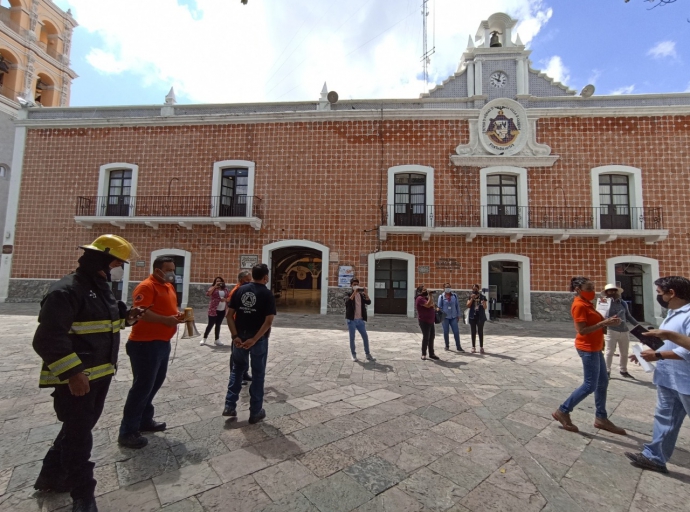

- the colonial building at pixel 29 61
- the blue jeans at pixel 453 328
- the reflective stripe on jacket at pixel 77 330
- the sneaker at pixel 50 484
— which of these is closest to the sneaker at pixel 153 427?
the sneaker at pixel 50 484

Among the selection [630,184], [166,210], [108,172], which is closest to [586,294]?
[630,184]

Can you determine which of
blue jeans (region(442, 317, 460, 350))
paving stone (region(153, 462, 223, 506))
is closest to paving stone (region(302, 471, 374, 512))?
paving stone (region(153, 462, 223, 506))

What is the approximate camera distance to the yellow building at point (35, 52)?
697 inches

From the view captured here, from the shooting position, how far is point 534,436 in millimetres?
3342

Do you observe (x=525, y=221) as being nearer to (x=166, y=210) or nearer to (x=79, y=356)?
(x=79, y=356)

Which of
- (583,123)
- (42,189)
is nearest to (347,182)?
(583,123)

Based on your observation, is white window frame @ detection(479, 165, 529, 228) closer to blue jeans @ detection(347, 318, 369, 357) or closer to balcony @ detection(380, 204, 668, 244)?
balcony @ detection(380, 204, 668, 244)

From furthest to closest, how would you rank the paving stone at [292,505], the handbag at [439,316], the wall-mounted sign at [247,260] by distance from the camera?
the wall-mounted sign at [247,260] → the handbag at [439,316] → the paving stone at [292,505]

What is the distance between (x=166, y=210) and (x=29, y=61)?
14.6 m

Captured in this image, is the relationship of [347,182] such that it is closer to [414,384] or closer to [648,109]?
[414,384]

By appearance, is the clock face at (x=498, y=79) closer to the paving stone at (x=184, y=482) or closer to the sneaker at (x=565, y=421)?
the sneaker at (x=565, y=421)

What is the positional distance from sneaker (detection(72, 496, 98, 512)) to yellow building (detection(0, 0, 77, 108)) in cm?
2079

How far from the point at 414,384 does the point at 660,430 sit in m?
2.68

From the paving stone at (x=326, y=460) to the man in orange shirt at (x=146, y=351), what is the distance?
1.46 meters
